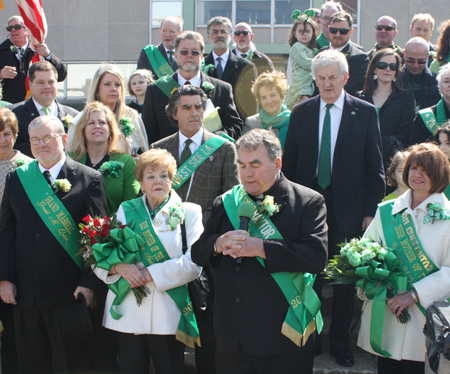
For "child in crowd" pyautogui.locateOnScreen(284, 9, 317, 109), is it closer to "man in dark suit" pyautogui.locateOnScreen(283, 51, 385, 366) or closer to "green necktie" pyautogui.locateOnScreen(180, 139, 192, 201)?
"man in dark suit" pyautogui.locateOnScreen(283, 51, 385, 366)

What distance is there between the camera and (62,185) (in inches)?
150

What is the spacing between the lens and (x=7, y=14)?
576 inches

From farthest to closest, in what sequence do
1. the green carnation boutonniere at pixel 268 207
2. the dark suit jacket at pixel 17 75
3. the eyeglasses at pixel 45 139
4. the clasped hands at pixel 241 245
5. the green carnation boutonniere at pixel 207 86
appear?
the dark suit jacket at pixel 17 75 → the green carnation boutonniere at pixel 207 86 → the eyeglasses at pixel 45 139 → the green carnation boutonniere at pixel 268 207 → the clasped hands at pixel 241 245

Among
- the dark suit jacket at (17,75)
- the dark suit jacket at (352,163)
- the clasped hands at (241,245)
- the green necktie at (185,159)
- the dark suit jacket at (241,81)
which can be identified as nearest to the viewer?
the clasped hands at (241,245)

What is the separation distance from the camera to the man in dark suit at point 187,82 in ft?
17.5

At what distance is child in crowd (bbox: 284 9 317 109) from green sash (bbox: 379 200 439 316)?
136 inches

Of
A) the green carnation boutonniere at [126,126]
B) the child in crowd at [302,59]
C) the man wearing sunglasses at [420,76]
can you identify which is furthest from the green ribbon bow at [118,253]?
the man wearing sunglasses at [420,76]

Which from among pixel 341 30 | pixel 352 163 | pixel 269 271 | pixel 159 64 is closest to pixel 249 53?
pixel 159 64

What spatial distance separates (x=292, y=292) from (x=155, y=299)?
99 cm

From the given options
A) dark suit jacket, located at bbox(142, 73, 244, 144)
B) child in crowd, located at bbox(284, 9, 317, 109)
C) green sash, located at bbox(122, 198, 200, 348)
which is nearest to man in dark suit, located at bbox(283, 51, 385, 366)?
green sash, located at bbox(122, 198, 200, 348)

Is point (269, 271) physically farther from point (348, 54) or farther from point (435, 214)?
point (348, 54)

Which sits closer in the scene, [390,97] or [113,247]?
[113,247]

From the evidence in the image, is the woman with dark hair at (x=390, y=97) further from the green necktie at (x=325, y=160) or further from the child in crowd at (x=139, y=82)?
the child in crowd at (x=139, y=82)

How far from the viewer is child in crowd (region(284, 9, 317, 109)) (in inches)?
266
